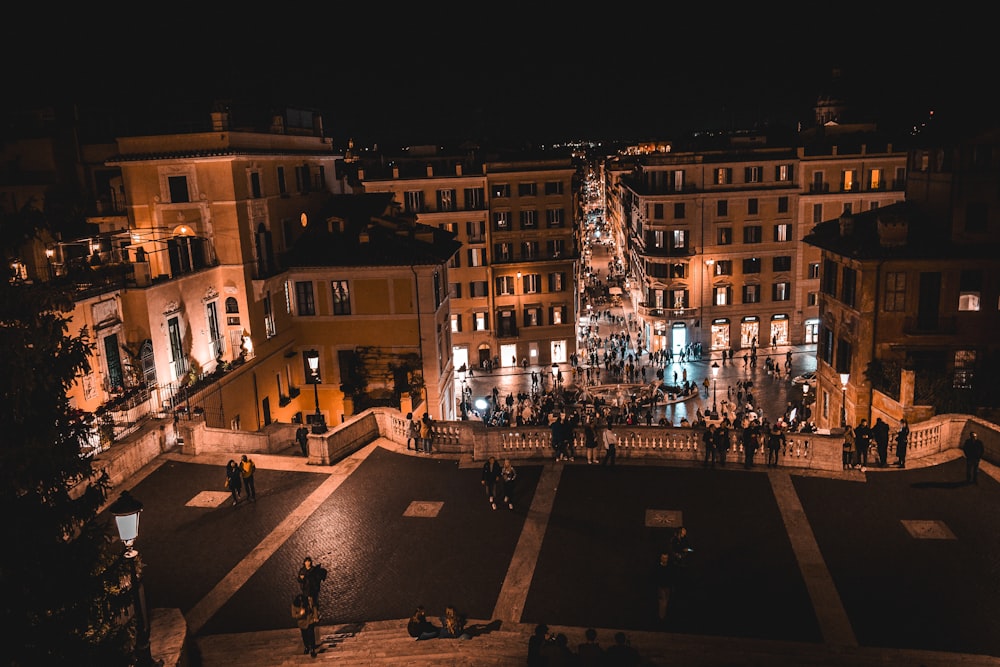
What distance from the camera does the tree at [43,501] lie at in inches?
392

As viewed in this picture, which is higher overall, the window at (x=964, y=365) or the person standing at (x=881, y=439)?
the person standing at (x=881, y=439)

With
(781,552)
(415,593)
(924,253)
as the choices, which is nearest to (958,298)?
(924,253)

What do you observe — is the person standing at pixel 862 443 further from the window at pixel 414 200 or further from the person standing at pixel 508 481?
the window at pixel 414 200

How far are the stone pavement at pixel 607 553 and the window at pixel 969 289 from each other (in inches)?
490

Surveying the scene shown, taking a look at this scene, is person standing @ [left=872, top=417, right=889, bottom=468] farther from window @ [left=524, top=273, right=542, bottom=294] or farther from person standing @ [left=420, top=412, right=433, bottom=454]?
window @ [left=524, top=273, right=542, bottom=294]


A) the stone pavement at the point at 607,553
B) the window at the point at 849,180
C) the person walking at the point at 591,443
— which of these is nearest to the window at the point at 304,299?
the stone pavement at the point at 607,553

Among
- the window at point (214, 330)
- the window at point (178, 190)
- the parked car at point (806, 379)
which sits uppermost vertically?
the window at point (178, 190)

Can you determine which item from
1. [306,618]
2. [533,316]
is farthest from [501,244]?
[306,618]

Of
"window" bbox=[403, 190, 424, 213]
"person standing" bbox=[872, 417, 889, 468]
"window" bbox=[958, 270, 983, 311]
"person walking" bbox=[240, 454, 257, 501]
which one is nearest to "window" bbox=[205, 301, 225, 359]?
"person walking" bbox=[240, 454, 257, 501]

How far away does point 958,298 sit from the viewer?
110 ft

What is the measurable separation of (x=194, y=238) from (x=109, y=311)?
692 centimetres

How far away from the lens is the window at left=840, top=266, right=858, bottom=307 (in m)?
35.1

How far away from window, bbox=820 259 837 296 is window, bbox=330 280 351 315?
77.3 feet

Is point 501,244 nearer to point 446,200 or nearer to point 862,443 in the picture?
point 446,200
